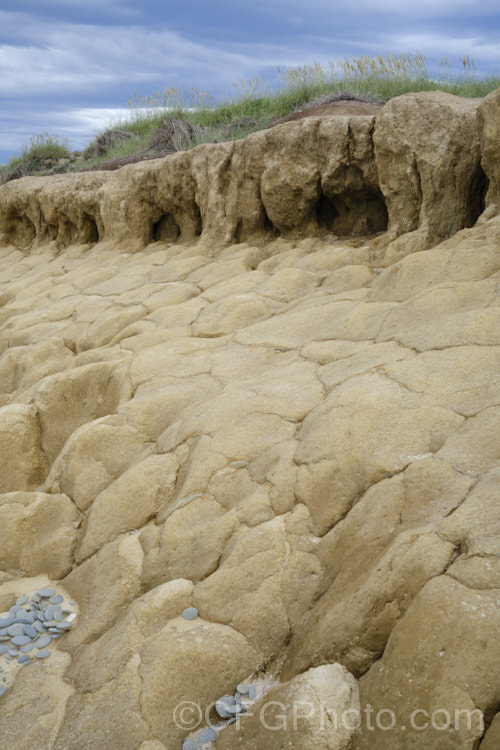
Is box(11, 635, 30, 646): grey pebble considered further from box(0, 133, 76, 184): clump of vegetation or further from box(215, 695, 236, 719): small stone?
box(0, 133, 76, 184): clump of vegetation

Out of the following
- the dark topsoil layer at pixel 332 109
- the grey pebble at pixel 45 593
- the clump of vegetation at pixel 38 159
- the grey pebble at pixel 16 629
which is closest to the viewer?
the grey pebble at pixel 16 629

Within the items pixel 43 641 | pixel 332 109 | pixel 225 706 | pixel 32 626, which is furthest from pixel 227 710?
pixel 332 109

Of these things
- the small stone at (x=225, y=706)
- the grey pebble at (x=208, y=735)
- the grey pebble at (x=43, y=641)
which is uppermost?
the small stone at (x=225, y=706)

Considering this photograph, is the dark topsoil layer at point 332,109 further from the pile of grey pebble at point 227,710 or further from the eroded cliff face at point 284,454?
the pile of grey pebble at point 227,710

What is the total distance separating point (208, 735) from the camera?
6.25 feet

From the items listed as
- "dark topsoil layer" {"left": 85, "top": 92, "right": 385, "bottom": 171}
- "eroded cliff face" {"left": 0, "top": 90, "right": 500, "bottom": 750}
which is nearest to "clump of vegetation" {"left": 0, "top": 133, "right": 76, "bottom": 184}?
"dark topsoil layer" {"left": 85, "top": 92, "right": 385, "bottom": 171}

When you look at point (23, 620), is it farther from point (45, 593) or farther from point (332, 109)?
point (332, 109)

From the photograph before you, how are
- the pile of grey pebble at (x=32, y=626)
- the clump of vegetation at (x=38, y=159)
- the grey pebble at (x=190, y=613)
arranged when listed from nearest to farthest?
the grey pebble at (x=190, y=613) → the pile of grey pebble at (x=32, y=626) → the clump of vegetation at (x=38, y=159)

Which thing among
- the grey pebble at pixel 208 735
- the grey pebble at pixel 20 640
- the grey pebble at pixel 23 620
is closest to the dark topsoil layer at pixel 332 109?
the grey pebble at pixel 23 620

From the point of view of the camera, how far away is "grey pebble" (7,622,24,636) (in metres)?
2.55

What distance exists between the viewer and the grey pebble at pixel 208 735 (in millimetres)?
1888

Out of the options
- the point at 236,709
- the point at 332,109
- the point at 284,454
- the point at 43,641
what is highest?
the point at 332,109

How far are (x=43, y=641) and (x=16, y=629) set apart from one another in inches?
6.1

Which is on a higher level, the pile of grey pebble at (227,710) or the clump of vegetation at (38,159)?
the clump of vegetation at (38,159)
